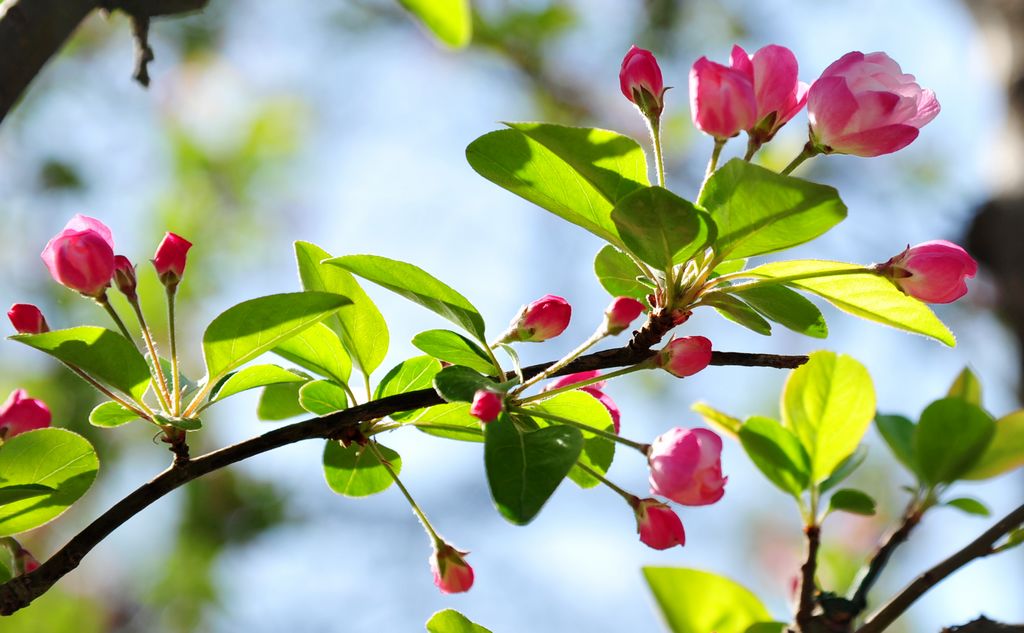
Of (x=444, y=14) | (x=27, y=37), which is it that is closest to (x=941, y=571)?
(x=444, y=14)

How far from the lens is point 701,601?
934 millimetres

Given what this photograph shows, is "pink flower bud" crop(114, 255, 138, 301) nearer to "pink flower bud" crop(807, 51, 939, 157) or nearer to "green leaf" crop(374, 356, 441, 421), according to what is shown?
"green leaf" crop(374, 356, 441, 421)

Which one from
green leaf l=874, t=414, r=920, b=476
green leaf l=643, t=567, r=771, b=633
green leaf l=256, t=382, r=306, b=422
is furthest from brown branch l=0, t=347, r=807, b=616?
green leaf l=874, t=414, r=920, b=476

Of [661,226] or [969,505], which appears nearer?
[661,226]

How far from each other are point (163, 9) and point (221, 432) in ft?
8.55

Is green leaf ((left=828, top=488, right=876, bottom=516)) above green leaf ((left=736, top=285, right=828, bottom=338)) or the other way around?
the other way around

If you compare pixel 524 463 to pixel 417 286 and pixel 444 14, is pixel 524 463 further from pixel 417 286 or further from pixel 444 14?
pixel 444 14

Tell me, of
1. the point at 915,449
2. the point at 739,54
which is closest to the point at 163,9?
the point at 739,54

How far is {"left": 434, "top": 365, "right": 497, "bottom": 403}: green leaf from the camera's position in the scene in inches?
24.4

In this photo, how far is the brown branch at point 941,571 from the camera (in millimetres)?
757

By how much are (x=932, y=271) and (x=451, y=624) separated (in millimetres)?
432

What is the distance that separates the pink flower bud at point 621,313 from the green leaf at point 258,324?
0.19 m

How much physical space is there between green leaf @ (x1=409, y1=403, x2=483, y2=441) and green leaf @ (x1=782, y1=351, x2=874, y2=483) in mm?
360

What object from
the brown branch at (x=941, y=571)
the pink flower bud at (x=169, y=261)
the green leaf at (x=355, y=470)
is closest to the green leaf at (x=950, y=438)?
the brown branch at (x=941, y=571)
